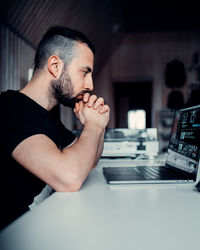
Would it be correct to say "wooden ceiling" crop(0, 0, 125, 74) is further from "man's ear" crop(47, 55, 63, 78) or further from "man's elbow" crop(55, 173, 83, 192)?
"man's elbow" crop(55, 173, 83, 192)

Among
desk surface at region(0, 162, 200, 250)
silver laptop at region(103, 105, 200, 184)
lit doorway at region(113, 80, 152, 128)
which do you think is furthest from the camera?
lit doorway at region(113, 80, 152, 128)

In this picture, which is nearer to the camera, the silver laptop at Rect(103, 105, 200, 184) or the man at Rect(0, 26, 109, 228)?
the man at Rect(0, 26, 109, 228)

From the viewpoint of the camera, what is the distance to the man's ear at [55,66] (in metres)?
1.17

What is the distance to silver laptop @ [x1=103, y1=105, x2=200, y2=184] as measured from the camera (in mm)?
993

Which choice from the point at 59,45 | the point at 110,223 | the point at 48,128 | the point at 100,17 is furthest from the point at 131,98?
the point at 110,223

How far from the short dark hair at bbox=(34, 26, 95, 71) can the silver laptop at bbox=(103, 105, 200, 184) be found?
1.87 ft

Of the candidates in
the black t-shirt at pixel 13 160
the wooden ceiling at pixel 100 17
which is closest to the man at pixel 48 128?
the black t-shirt at pixel 13 160

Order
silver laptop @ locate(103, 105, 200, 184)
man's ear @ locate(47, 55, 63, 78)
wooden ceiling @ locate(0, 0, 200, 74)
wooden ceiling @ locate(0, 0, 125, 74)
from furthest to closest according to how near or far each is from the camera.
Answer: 1. wooden ceiling @ locate(0, 0, 200, 74)
2. wooden ceiling @ locate(0, 0, 125, 74)
3. man's ear @ locate(47, 55, 63, 78)
4. silver laptop @ locate(103, 105, 200, 184)

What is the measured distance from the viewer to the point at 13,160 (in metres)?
0.97

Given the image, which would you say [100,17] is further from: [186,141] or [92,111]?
[186,141]

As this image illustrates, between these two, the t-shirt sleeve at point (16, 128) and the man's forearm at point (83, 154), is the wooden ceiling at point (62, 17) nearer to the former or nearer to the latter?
the t-shirt sleeve at point (16, 128)

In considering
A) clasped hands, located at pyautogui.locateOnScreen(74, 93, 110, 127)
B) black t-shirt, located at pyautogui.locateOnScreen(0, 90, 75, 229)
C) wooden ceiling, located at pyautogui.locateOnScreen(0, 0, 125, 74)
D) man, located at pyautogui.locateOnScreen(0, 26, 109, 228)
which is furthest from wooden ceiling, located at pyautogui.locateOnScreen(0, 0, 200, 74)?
black t-shirt, located at pyautogui.locateOnScreen(0, 90, 75, 229)

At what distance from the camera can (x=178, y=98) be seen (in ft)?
21.1

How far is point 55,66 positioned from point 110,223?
31.5 inches
